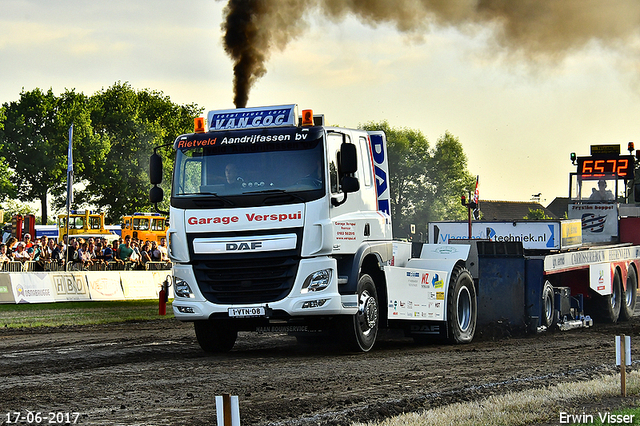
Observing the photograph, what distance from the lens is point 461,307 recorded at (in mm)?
14656

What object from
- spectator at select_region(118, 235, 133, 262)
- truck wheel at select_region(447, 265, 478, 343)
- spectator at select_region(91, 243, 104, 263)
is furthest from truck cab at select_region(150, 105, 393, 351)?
spectator at select_region(91, 243, 104, 263)

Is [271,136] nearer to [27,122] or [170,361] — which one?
[170,361]

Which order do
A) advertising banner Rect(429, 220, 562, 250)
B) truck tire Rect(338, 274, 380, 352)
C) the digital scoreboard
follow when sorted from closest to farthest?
1. truck tire Rect(338, 274, 380, 352)
2. advertising banner Rect(429, 220, 562, 250)
3. the digital scoreboard

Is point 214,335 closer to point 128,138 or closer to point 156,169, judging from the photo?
point 156,169

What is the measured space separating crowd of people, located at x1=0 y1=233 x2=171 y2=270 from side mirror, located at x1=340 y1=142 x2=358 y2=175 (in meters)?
16.8

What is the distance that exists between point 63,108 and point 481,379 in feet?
203

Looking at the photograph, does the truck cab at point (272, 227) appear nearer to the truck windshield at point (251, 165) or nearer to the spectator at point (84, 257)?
the truck windshield at point (251, 165)

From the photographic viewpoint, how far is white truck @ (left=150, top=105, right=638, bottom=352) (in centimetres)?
1156

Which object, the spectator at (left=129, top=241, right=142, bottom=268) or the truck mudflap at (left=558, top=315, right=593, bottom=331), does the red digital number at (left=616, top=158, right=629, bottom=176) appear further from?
the spectator at (left=129, top=241, right=142, bottom=268)

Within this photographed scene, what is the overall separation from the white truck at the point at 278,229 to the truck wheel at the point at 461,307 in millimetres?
1382

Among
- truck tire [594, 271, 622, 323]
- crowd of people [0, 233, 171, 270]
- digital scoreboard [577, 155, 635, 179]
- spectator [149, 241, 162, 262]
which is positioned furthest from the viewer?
spectator [149, 241, 162, 262]

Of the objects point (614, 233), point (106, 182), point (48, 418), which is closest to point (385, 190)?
point (48, 418)

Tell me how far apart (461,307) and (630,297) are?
7.17m

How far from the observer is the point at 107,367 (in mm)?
11281
